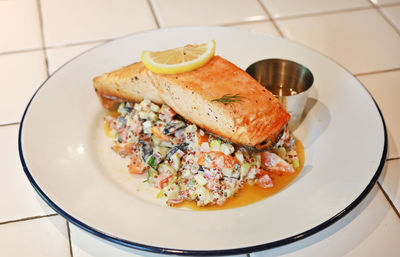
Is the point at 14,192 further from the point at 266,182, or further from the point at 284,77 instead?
the point at 284,77

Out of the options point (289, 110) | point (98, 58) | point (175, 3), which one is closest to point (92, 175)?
point (98, 58)

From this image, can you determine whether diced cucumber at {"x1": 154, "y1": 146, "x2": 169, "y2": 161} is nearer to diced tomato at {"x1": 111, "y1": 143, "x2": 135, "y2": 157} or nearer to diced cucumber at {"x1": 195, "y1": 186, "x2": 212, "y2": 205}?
diced tomato at {"x1": 111, "y1": 143, "x2": 135, "y2": 157}

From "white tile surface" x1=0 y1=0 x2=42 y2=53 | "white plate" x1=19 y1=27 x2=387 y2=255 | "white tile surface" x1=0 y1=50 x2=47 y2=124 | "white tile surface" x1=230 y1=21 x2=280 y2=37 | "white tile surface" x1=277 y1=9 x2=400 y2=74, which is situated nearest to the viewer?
"white plate" x1=19 y1=27 x2=387 y2=255

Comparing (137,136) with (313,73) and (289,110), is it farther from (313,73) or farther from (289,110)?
(313,73)

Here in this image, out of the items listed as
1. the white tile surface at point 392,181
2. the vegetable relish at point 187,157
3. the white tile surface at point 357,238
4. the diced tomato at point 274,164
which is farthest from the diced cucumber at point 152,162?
the white tile surface at point 392,181

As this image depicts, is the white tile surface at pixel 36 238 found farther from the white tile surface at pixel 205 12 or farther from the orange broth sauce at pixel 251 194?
the white tile surface at pixel 205 12

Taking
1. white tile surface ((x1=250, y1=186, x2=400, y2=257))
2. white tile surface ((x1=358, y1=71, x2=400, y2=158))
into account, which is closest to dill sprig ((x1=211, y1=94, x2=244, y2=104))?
white tile surface ((x1=250, y1=186, x2=400, y2=257))
